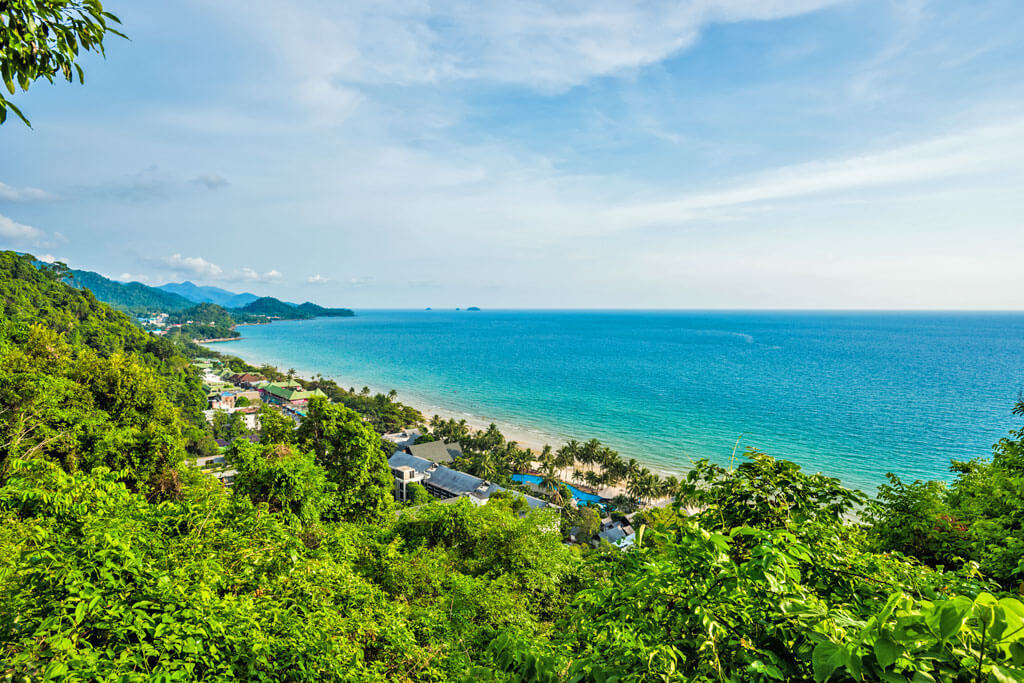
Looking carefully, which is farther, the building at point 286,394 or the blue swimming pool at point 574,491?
the building at point 286,394

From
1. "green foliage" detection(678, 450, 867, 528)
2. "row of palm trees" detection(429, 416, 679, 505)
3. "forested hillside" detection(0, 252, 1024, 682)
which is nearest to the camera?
"forested hillside" detection(0, 252, 1024, 682)

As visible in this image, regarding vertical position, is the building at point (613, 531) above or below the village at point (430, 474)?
below

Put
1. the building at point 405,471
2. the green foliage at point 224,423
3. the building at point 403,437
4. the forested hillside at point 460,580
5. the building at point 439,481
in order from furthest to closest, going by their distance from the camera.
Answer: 1. the green foliage at point 224,423
2. the building at point 403,437
3. the building at point 405,471
4. the building at point 439,481
5. the forested hillside at point 460,580

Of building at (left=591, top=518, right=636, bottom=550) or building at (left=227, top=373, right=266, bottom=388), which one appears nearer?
building at (left=591, top=518, right=636, bottom=550)

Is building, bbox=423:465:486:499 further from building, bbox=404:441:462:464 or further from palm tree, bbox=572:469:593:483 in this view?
palm tree, bbox=572:469:593:483

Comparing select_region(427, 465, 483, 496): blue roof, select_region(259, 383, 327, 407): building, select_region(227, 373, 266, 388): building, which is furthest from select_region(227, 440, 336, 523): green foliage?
select_region(227, 373, 266, 388): building

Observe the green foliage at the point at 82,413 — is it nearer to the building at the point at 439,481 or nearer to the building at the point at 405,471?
the building at the point at 405,471

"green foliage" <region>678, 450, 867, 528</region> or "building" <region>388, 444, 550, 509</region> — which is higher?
"green foliage" <region>678, 450, 867, 528</region>

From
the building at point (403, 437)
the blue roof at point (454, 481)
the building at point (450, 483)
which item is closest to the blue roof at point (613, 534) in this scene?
the building at point (450, 483)
